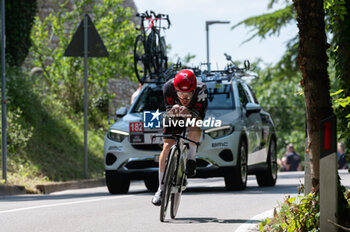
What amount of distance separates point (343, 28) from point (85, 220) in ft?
10.8

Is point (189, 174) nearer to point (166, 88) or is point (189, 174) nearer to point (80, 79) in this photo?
point (166, 88)

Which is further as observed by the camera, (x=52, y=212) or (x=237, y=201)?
(x=237, y=201)

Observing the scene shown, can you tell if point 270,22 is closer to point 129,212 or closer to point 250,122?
point 250,122

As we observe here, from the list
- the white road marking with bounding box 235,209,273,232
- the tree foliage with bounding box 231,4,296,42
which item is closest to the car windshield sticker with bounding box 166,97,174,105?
the white road marking with bounding box 235,209,273,232

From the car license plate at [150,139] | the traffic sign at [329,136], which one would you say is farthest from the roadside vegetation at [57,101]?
the traffic sign at [329,136]

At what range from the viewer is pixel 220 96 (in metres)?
13.9

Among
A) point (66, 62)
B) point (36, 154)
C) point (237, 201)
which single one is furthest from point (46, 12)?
point (237, 201)

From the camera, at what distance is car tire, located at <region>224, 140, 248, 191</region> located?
13068 millimetres

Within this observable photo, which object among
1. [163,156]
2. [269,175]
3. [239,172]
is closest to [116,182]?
[239,172]

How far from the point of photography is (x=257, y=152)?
47.4 feet

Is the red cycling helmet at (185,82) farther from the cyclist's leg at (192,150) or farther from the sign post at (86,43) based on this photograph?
the sign post at (86,43)

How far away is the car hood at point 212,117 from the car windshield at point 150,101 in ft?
1.06

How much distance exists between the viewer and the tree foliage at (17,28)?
20.6m

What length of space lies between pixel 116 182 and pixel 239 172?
197cm
